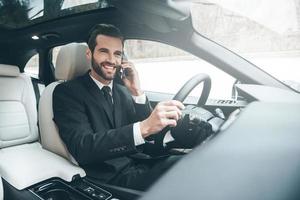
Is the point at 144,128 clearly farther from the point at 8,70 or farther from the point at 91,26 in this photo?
the point at 8,70

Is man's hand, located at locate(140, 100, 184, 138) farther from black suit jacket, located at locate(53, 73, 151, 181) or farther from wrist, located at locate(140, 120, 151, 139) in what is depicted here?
black suit jacket, located at locate(53, 73, 151, 181)

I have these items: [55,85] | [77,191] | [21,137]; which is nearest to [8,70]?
[21,137]

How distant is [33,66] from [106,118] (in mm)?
1213

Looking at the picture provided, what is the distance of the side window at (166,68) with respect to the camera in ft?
5.22

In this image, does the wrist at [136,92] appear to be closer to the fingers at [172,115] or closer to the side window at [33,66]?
the fingers at [172,115]

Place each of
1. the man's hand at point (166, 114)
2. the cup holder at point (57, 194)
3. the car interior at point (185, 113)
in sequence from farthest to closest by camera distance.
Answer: the cup holder at point (57, 194) < the man's hand at point (166, 114) < the car interior at point (185, 113)

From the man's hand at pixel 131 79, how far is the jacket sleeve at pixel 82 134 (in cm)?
29

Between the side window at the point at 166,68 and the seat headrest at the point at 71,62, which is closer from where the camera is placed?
the side window at the point at 166,68

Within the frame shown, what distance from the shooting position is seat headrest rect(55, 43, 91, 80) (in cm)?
175

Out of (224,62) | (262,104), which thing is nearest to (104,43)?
(224,62)

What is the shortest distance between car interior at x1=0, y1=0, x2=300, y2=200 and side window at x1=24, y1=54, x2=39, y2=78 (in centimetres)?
3

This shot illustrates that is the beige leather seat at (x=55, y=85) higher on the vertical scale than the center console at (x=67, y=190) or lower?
higher

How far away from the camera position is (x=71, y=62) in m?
1.75

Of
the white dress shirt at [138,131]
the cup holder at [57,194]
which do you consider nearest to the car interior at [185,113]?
the cup holder at [57,194]
